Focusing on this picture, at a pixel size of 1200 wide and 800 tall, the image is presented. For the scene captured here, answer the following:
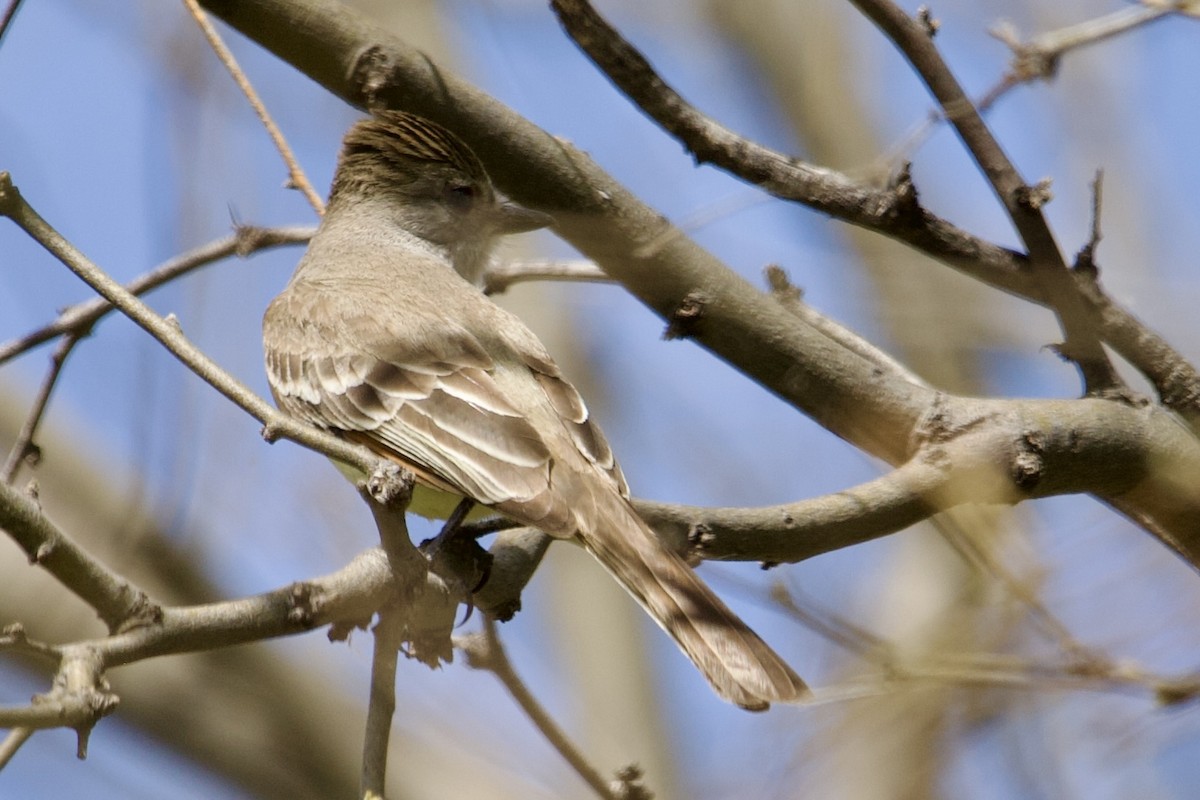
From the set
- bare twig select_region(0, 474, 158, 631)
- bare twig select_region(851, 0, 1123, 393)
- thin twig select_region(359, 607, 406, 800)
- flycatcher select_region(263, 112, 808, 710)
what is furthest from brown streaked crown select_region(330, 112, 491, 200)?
bare twig select_region(0, 474, 158, 631)

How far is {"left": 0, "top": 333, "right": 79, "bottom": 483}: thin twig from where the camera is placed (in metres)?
4.29

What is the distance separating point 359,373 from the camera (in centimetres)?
542

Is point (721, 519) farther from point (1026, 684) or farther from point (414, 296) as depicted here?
point (414, 296)

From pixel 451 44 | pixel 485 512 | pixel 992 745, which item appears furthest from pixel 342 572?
pixel 451 44

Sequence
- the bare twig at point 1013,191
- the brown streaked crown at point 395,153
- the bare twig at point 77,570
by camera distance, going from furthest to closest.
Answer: the brown streaked crown at point 395,153
the bare twig at point 1013,191
the bare twig at point 77,570

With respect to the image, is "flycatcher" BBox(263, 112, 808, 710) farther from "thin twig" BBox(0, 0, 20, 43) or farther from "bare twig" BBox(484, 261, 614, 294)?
"thin twig" BBox(0, 0, 20, 43)

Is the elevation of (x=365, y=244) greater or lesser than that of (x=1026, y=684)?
greater

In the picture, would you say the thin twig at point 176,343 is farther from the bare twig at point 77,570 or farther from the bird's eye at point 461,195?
the bird's eye at point 461,195

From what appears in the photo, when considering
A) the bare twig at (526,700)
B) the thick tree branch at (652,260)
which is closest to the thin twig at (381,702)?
the bare twig at (526,700)

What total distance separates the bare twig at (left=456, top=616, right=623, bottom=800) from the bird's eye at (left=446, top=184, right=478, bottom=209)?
298 cm

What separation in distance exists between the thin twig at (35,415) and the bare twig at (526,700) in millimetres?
1455

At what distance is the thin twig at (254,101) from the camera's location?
4.99 metres

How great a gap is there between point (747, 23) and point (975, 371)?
523cm

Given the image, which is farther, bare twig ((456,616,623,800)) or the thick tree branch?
the thick tree branch
